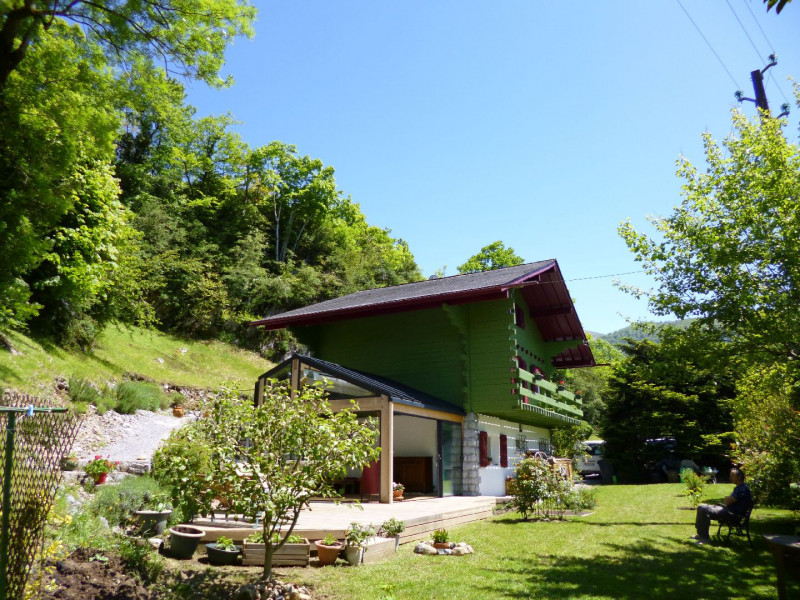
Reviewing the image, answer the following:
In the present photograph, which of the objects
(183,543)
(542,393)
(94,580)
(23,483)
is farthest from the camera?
(542,393)

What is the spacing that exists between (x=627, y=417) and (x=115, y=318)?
26.9 m

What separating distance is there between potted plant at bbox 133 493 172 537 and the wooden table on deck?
7269mm

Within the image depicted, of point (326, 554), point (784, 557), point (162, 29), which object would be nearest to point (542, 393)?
point (326, 554)

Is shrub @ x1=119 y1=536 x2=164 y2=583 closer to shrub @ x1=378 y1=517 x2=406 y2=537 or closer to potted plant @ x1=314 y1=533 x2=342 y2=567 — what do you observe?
potted plant @ x1=314 y1=533 x2=342 y2=567

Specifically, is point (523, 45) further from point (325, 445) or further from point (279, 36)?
point (325, 445)

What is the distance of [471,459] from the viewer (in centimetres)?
1577

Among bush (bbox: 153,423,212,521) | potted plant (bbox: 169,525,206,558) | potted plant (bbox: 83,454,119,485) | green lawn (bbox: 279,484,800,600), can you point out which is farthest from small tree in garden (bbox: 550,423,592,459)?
bush (bbox: 153,423,212,521)

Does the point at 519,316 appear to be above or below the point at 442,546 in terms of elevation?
above

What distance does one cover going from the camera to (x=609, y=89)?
41.5ft

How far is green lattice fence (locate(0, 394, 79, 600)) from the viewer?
12.9 feet

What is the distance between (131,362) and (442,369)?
37.4 ft

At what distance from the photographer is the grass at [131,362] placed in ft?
43.6

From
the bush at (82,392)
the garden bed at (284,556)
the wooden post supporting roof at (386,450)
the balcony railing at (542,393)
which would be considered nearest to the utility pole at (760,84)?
the balcony railing at (542,393)

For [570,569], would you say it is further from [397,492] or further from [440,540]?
[397,492]
